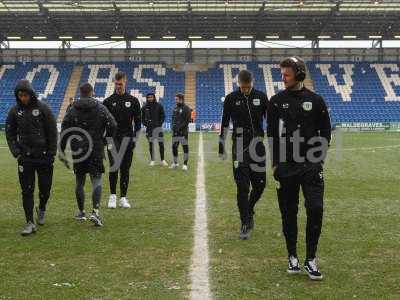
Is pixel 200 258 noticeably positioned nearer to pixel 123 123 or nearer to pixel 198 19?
pixel 123 123

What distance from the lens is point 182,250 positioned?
229 inches

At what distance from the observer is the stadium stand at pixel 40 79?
42750 mm

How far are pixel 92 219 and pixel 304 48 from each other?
138ft

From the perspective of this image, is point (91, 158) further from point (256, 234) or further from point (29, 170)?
point (256, 234)

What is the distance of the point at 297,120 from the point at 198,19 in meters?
35.4

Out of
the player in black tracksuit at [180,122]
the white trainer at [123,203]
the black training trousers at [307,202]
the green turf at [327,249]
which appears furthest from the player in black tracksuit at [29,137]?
the player in black tracksuit at [180,122]

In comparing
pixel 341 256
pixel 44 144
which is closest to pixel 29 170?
pixel 44 144

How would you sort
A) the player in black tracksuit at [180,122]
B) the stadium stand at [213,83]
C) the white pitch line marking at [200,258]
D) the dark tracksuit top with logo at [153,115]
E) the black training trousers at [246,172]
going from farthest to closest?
the stadium stand at [213,83] → the dark tracksuit top with logo at [153,115] → the player in black tracksuit at [180,122] → the black training trousers at [246,172] → the white pitch line marking at [200,258]

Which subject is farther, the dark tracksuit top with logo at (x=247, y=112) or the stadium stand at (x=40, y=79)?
the stadium stand at (x=40, y=79)

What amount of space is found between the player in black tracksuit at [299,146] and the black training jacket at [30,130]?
9.66ft

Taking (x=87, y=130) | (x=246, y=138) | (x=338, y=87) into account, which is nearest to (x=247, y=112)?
(x=246, y=138)

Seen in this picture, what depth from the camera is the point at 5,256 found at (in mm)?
5590

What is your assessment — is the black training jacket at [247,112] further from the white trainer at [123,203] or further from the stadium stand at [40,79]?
the stadium stand at [40,79]

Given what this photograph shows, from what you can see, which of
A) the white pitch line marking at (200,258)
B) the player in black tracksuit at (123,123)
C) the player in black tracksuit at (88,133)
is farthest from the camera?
the player in black tracksuit at (123,123)
